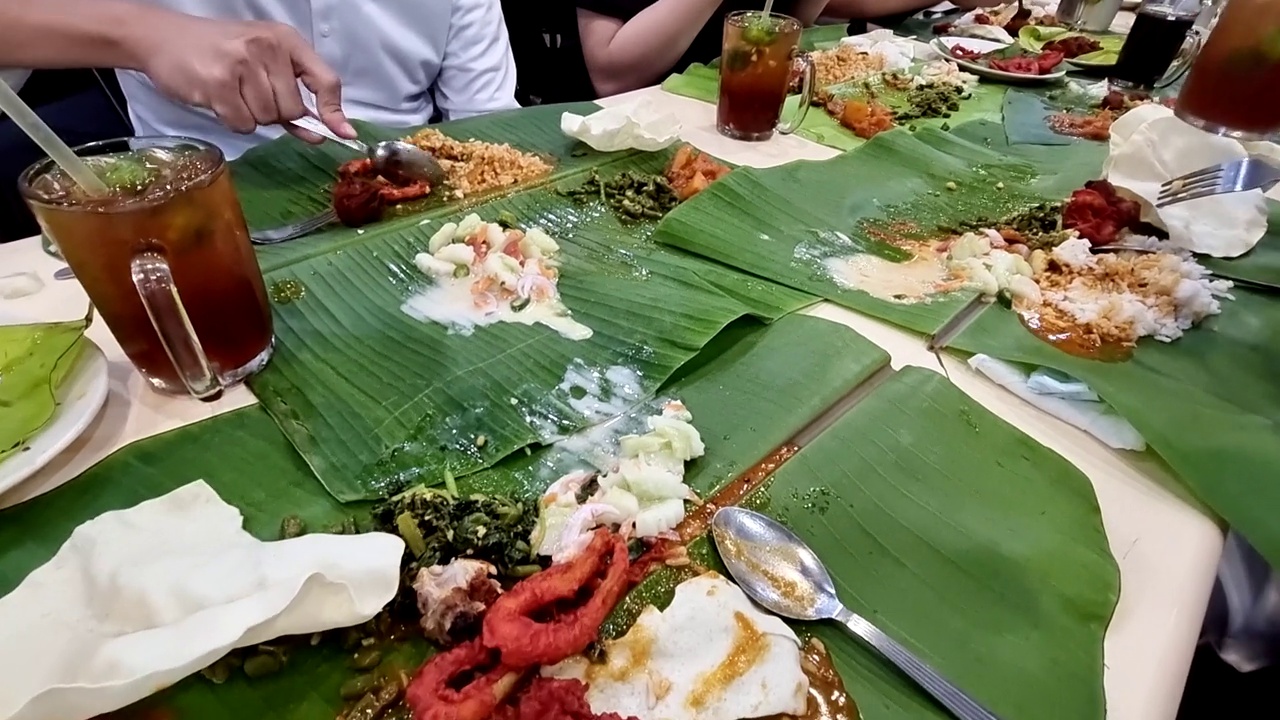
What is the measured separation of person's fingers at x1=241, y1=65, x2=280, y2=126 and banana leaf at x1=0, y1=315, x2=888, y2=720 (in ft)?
3.00

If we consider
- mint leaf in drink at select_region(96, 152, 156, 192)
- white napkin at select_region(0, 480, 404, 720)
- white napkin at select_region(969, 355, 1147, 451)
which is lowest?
white napkin at select_region(969, 355, 1147, 451)

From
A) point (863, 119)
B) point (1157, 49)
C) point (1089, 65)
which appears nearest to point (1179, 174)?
point (863, 119)

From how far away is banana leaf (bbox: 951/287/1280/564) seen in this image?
1064 millimetres

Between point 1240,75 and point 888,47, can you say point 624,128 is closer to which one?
point 888,47

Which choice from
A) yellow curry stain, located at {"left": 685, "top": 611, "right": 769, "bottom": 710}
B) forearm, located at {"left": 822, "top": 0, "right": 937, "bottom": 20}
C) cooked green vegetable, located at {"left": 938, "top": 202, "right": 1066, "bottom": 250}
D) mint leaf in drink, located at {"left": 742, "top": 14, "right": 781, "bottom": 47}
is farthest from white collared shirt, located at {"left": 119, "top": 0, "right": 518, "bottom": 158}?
forearm, located at {"left": 822, "top": 0, "right": 937, "bottom": 20}

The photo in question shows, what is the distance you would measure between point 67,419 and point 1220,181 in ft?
7.45

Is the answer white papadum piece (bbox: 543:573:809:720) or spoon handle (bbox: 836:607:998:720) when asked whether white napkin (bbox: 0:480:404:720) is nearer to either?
white papadum piece (bbox: 543:573:809:720)

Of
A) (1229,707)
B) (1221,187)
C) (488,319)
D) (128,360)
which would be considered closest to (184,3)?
(128,360)

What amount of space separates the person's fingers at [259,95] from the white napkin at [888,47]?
2.27 metres

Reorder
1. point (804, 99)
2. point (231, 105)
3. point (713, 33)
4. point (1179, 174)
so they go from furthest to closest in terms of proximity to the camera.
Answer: point (713, 33) < point (804, 99) < point (1179, 174) < point (231, 105)

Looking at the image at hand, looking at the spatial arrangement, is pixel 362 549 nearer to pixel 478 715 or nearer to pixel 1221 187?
pixel 478 715

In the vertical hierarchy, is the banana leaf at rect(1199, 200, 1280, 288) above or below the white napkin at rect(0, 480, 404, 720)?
below

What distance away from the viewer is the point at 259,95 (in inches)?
66.8

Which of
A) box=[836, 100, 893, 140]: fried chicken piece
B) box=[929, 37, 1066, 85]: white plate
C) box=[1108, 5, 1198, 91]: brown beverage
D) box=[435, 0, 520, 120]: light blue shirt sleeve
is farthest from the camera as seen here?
box=[929, 37, 1066, 85]: white plate
